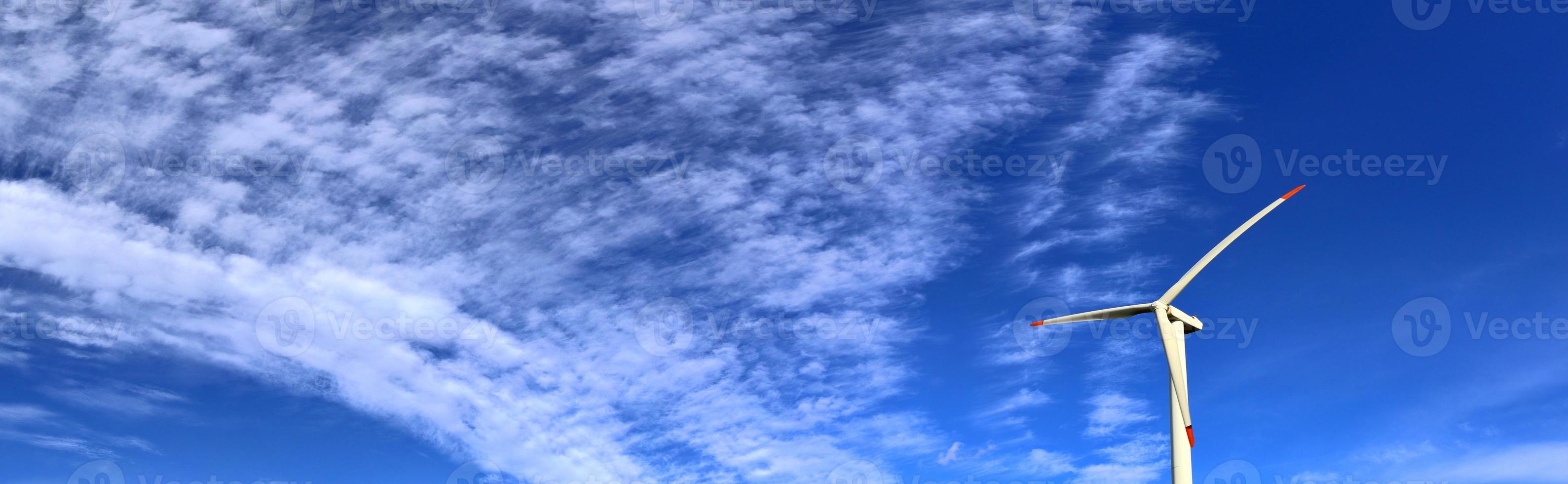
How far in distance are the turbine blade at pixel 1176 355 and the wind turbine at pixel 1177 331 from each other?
0.16 feet

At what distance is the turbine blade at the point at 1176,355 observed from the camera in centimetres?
10375

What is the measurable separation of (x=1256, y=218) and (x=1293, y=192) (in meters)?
5.38

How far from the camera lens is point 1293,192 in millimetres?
102500

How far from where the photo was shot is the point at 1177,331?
111m

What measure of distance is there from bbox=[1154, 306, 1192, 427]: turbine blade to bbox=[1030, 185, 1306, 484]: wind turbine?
0.05 metres

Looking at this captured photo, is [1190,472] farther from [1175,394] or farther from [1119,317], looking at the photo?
[1119,317]

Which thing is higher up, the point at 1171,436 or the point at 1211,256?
the point at 1211,256

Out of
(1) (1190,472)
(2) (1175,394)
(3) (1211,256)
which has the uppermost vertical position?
(3) (1211,256)

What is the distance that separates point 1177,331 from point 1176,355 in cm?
317

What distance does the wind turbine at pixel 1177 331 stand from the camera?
101500 millimetres

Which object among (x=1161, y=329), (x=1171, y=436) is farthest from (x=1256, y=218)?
(x=1171, y=436)

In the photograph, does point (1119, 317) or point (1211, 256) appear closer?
point (1211, 256)

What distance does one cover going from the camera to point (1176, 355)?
109 m

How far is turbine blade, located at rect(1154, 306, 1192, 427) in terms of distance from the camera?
103750 millimetres
